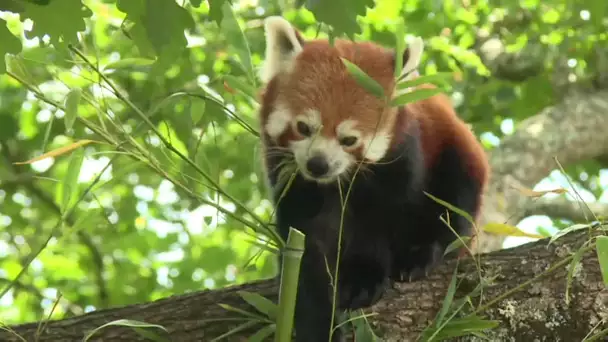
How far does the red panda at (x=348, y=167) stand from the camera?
1789mm

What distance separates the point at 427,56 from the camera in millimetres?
3178

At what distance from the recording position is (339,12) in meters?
1.17

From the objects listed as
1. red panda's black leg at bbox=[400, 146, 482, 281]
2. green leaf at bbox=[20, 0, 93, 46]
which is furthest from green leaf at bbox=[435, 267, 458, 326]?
green leaf at bbox=[20, 0, 93, 46]

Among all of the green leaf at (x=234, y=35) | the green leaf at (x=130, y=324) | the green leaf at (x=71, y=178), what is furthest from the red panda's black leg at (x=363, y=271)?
the green leaf at (x=71, y=178)

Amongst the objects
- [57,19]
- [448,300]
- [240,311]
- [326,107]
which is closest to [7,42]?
[57,19]

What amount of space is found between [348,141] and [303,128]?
0.39ft

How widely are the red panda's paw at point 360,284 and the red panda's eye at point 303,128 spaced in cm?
37

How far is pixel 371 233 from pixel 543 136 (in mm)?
1455

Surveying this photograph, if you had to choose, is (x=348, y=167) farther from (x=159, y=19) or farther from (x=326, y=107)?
(x=159, y=19)

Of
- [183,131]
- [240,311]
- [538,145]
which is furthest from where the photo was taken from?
[538,145]

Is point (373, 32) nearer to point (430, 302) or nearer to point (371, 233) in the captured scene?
point (371, 233)

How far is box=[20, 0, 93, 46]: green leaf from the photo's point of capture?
1.22 metres

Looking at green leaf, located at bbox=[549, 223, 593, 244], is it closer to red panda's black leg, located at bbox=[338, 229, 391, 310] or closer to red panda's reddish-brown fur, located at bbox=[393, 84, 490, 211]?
red panda's black leg, located at bbox=[338, 229, 391, 310]

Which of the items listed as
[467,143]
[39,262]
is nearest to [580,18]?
[467,143]
